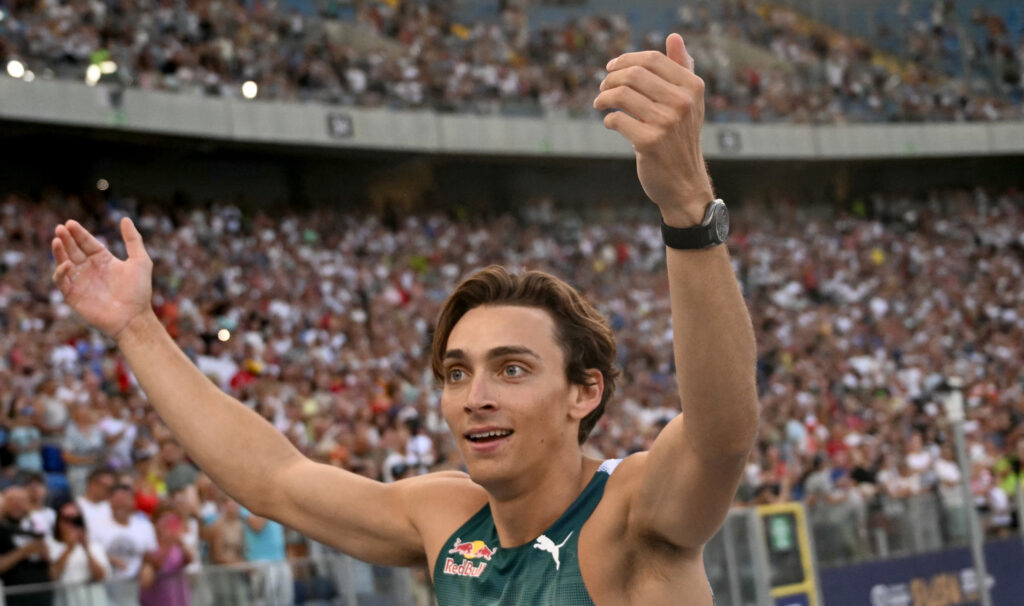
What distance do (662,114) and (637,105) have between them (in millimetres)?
42

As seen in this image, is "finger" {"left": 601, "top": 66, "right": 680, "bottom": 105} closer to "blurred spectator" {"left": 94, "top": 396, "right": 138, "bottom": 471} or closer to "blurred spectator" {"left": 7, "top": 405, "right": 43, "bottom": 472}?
"blurred spectator" {"left": 94, "top": 396, "right": 138, "bottom": 471}

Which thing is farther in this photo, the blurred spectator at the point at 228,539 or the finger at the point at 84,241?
the blurred spectator at the point at 228,539

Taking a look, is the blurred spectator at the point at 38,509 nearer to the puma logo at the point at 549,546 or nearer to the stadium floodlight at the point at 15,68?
the puma logo at the point at 549,546

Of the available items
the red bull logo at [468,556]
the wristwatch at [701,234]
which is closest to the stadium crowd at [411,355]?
the red bull logo at [468,556]

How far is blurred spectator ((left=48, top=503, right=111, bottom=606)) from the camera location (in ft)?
23.6

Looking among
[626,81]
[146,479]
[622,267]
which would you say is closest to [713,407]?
[626,81]

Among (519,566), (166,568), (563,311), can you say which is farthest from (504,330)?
(166,568)

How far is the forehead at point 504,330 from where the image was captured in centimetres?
Result: 280

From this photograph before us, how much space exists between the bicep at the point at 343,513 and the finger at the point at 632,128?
4.50ft

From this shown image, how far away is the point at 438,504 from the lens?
314 centimetres

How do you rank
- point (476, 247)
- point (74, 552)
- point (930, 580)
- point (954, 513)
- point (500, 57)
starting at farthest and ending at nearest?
point (500, 57) → point (476, 247) → point (954, 513) → point (930, 580) → point (74, 552)

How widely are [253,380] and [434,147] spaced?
10.9 m

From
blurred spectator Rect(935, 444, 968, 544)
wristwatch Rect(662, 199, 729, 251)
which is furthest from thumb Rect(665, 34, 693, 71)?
blurred spectator Rect(935, 444, 968, 544)

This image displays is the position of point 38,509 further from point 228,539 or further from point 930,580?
point 930,580
